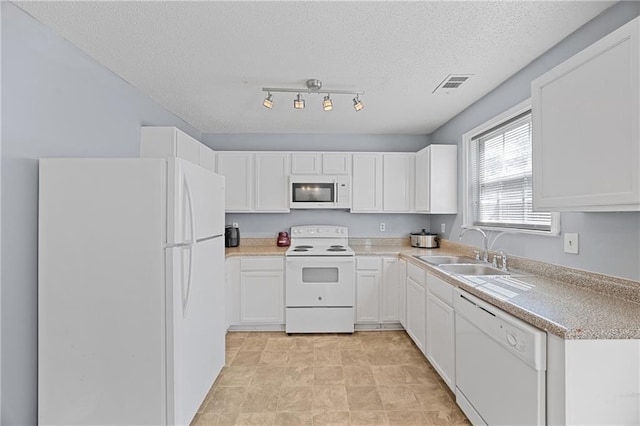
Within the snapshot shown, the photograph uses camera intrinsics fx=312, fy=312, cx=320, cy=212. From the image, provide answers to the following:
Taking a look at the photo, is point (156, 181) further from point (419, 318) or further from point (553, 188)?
point (419, 318)

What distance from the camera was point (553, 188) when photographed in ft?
5.19

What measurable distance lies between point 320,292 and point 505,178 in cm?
209

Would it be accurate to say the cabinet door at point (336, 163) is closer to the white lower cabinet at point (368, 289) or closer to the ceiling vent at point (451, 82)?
the white lower cabinet at point (368, 289)

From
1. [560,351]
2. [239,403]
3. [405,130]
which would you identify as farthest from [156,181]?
[405,130]

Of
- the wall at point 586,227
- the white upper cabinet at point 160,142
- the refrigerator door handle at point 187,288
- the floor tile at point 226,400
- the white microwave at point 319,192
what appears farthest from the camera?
the white microwave at point 319,192

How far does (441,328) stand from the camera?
7.64ft

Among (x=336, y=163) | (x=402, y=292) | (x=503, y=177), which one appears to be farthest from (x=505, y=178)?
(x=336, y=163)

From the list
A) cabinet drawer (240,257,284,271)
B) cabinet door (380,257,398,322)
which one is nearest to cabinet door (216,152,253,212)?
cabinet drawer (240,257,284,271)

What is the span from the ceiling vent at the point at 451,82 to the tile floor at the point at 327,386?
2.37m

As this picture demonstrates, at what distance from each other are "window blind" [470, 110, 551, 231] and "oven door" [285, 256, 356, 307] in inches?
57.4

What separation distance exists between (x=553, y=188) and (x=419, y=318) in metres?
1.67

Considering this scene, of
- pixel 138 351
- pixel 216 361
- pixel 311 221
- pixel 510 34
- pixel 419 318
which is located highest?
pixel 510 34

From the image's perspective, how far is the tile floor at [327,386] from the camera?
2.05m

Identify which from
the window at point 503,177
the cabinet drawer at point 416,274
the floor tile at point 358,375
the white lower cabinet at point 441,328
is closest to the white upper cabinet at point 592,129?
the window at point 503,177
